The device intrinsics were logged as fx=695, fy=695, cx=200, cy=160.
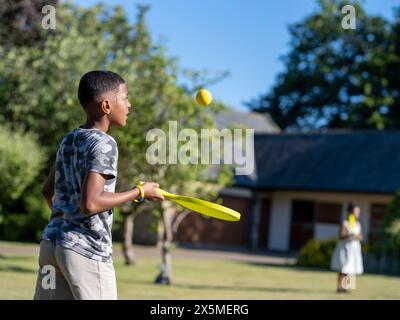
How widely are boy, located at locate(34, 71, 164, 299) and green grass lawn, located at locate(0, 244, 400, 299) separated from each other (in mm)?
6503

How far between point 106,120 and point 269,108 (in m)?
44.1

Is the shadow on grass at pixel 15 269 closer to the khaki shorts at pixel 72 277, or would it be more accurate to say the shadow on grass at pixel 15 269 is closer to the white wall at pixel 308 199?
the khaki shorts at pixel 72 277

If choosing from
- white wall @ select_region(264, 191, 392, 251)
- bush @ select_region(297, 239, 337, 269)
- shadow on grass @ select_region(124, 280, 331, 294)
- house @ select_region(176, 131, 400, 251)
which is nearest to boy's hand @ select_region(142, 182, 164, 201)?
shadow on grass @ select_region(124, 280, 331, 294)

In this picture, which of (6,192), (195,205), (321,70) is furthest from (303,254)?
(321,70)

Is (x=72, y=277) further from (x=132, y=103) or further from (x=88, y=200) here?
(x=132, y=103)

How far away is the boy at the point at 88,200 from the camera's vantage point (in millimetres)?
4062

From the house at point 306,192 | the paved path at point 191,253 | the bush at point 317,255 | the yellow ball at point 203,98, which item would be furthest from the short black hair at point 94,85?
the house at point 306,192

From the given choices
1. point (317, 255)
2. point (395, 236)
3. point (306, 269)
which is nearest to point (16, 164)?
point (306, 269)

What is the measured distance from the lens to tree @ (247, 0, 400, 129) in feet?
141

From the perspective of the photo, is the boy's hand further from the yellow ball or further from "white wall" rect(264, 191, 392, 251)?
"white wall" rect(264, 191, 392, 251)

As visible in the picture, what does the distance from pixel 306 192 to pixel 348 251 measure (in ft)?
52.3

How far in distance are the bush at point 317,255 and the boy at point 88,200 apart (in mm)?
19381

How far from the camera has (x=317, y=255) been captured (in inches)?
910

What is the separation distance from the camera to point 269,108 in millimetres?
48031
